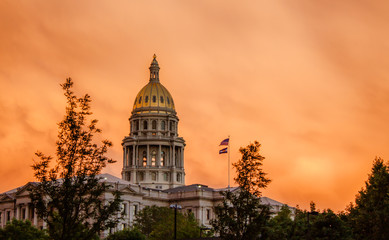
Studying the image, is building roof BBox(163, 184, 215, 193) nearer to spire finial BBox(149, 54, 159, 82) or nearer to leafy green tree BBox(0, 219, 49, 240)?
spire finial BBox(149, 54, 159, 82)

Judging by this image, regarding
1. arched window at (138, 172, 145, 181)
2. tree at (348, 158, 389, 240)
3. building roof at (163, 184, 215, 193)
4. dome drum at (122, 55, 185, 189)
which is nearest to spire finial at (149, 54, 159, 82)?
dome drum at (122, 55, 185, 189)

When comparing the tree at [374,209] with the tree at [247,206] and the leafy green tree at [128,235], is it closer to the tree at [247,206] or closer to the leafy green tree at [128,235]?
the tree at [247,206]

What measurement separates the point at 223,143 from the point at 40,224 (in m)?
40.8

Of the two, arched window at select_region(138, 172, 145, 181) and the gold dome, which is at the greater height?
the gold dome

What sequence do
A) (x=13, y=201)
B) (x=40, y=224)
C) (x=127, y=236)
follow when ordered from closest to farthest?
(x=127, y=236) < (x=40, y=224) < (x=13, y=201)

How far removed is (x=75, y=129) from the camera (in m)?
43.8

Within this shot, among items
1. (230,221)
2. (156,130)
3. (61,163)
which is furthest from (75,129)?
(156,130)

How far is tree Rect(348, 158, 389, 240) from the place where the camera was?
6769 cm

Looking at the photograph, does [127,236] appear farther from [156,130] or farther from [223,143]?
[156,130]

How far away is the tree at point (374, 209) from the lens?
222 feet

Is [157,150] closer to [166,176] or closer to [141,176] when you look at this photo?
[166,176]

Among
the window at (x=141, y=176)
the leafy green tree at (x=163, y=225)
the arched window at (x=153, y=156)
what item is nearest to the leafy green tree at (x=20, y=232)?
the leafy green tree at (x=163, y=225)

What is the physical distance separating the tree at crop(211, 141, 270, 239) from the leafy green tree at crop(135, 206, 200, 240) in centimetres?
4788

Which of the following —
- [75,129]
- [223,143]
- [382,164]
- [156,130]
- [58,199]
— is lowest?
[58,199]
